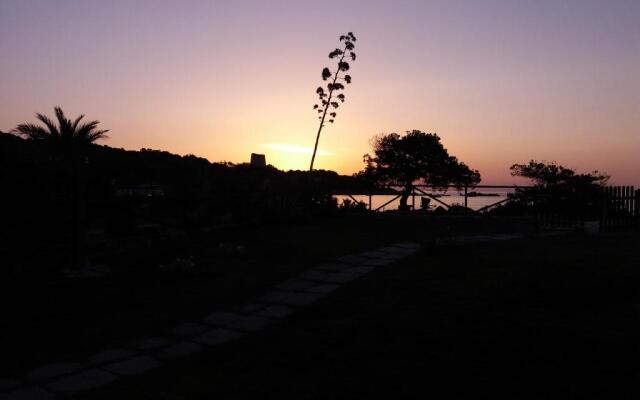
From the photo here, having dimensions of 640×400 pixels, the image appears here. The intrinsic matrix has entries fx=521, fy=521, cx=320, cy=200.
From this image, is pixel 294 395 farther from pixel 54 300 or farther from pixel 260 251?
pixel 260 251

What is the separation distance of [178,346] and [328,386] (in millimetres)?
1720

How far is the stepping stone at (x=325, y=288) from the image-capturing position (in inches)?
255

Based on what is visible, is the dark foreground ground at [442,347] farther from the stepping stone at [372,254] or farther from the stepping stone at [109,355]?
the stepping stone at [372,254]

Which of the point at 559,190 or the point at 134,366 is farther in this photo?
the point at 559,190

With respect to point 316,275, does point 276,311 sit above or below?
below

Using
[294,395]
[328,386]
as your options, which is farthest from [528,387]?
[294,395]

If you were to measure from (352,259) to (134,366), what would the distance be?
4.85m

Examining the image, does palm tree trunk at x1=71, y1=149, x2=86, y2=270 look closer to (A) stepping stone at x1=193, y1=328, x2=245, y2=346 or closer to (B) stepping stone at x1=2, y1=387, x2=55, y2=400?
(A) stepping stone at x1=193, y1=328, x2=245, y2=346

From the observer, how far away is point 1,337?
16.2ft

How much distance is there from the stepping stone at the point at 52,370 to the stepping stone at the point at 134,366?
0.86 feet

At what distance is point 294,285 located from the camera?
6.90 metres

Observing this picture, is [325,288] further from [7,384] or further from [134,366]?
[7,384]

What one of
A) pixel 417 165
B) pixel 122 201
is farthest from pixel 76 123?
pixel 417 165

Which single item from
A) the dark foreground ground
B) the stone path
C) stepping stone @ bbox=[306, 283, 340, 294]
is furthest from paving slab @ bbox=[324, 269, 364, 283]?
the dark foreground ground
